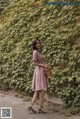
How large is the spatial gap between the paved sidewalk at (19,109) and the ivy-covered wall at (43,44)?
485 mm

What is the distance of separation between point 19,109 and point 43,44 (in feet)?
7.53

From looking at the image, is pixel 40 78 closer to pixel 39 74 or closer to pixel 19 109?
pixel 39 74

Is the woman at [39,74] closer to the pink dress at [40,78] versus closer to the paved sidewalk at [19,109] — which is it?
the pink dress at [40,78]

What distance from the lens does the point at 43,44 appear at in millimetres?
11555

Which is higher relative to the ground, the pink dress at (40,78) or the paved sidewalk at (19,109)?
the pink dress at (40,78)

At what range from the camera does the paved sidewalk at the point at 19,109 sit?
932 centimetres

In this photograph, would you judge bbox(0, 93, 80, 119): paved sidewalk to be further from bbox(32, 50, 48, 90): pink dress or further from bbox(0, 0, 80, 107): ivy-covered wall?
bbox(32, 50, 48, 90): pink dress

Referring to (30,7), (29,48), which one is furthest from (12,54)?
(30,7)

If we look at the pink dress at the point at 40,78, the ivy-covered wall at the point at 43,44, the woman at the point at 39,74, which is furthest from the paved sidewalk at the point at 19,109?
the pink dress at the point at 40,78

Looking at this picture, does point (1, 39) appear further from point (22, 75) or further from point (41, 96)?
point (41, 96)

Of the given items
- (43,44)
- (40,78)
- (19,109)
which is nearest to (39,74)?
(40,78)

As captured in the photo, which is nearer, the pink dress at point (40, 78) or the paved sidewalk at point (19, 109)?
the paved sidewalk at point (19, 109)

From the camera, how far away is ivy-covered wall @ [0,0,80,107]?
10.3m

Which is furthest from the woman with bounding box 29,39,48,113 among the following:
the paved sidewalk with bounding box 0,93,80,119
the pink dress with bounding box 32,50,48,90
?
the paved sidewalk with bounding box 0,93,80,119
